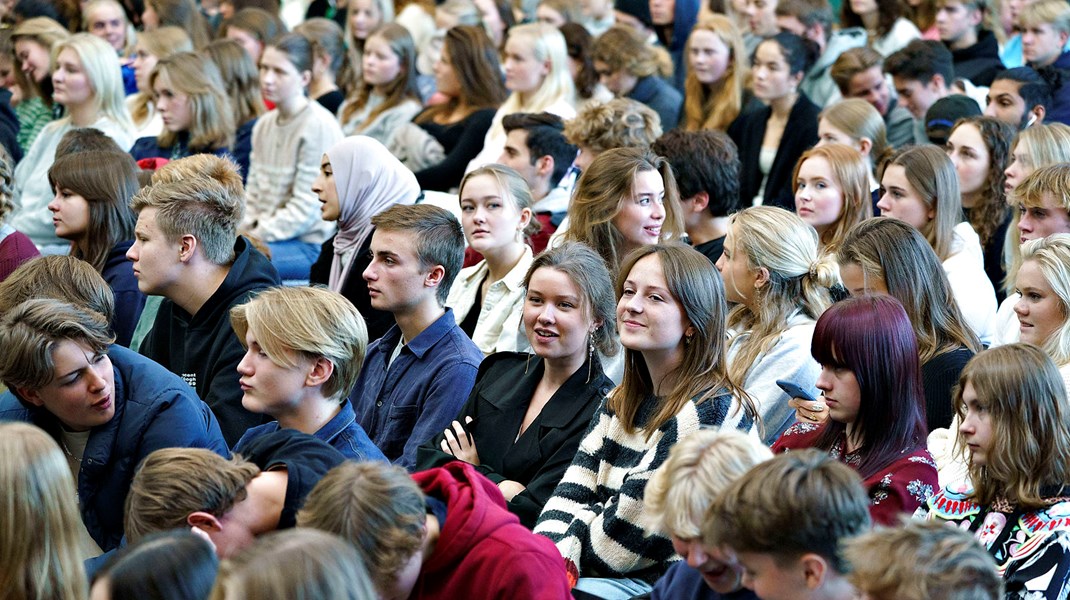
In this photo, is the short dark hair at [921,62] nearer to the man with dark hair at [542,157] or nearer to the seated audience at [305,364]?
the man with dark hair at [542,157]

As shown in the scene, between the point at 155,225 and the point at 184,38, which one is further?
the point at 184,38

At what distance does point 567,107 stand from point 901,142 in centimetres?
172

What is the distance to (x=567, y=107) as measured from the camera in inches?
267

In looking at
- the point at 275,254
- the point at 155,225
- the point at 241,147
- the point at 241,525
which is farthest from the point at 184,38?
the point at 241,525

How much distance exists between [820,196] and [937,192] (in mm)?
442

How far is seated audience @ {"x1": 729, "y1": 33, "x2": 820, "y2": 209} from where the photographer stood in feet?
21.2

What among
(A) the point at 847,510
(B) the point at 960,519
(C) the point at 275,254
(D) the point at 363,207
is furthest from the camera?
(C) the point at 275,254

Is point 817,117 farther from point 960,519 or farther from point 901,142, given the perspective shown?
point 960,519

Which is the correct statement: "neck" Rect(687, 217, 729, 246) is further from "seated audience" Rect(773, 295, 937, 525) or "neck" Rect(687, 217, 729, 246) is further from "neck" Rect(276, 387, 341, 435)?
"neck" Rect(276, 387, 341, 435)

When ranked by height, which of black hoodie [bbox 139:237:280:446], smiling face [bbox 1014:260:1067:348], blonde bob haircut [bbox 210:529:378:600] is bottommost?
black hoodie [bbox 139:237:280:446]

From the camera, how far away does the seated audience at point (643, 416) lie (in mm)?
3012

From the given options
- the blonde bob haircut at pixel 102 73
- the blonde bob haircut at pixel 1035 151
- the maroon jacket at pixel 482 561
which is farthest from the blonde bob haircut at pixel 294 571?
the blonde bob haircut at pixel 102 73

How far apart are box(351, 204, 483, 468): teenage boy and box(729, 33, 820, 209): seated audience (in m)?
2.85

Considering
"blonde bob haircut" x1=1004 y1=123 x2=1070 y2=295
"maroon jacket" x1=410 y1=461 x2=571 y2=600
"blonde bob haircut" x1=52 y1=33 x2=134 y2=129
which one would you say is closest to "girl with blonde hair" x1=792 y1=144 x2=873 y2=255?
"blonde bob haircut" x1=1004 y1=123 x2=1070 y2=295
